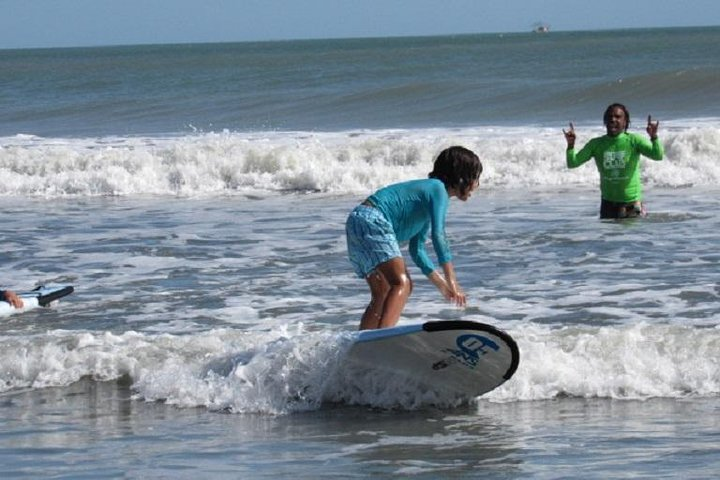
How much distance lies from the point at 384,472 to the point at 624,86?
1158 inches

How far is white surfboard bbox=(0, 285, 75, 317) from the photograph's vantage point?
32.7ft

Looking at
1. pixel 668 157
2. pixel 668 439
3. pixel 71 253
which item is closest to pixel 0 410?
pixel 668 439

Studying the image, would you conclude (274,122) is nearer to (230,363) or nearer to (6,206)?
(6,206)

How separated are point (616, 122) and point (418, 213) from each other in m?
6.14

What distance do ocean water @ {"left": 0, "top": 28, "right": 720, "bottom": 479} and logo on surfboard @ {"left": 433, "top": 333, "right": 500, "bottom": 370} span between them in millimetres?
310

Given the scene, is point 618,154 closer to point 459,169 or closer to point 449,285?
point 459,169

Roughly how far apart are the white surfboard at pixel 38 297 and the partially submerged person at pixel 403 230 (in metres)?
3.60

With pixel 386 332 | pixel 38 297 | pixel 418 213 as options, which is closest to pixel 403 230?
pixel 418 213

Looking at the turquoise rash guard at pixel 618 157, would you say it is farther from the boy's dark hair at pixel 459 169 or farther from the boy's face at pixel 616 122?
the boy's dark hair at pixel 459 169

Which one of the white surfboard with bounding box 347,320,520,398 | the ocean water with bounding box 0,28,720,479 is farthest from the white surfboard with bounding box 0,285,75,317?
the white surfboard with bounding box 347,320,520,398

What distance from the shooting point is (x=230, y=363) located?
7.93 m

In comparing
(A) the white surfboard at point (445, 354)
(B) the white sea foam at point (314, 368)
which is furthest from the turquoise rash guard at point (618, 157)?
(A) the white surfboard at point (445, 354)

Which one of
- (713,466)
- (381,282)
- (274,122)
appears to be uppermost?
(274,122)

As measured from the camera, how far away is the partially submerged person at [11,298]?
9844mm
